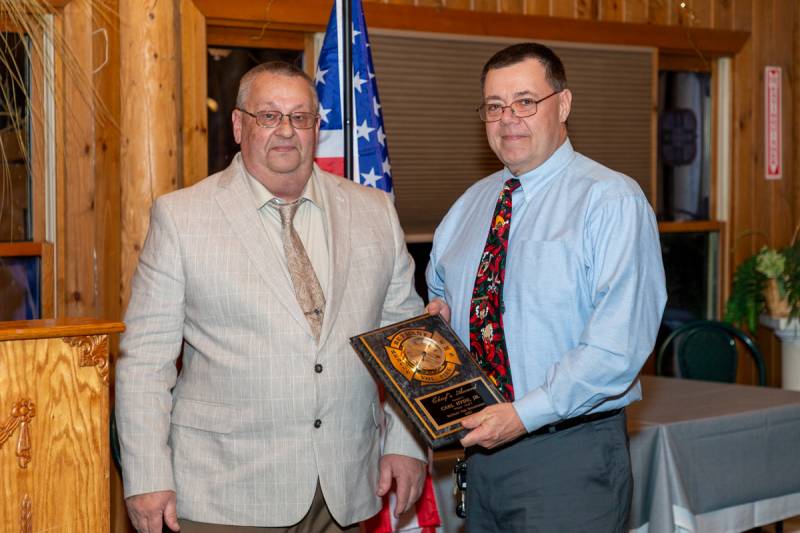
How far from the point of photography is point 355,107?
12.1 feet

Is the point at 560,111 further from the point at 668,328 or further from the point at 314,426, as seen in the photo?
the point at 668,328

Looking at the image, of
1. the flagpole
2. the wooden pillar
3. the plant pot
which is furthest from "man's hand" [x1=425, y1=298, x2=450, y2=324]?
the plant pot

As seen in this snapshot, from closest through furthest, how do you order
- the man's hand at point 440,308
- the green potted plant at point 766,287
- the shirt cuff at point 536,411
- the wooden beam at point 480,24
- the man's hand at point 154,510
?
the shirt cuff at point 536,411, the man's hand at point 154,510, the man's hand at point 440,308, the wooden beam at point 480,24, the green potted plant at point 766,287

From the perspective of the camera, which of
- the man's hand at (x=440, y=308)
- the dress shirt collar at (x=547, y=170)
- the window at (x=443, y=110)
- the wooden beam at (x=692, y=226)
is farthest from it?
the wooden beam at (x=692, y=226)

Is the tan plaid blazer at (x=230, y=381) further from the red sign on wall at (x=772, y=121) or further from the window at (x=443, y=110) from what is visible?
the red sign on wall at (x=772, y=121)

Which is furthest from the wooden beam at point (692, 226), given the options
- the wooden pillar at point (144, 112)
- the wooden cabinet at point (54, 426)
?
the wooden cabinet at point (54, 426)

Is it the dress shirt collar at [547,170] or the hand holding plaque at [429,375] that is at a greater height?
the dress shirt collar at [547,170]

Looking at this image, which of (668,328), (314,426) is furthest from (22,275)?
(668,328)

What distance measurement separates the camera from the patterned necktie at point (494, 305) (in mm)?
2375

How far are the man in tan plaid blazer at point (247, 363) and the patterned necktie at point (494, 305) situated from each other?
0.89 feet

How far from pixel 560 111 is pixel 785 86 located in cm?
406

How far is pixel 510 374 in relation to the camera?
93.0 inches

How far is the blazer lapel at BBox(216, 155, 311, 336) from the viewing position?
2.38m

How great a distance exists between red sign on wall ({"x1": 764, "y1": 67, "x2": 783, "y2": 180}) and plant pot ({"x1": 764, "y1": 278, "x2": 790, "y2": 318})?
816 mm
